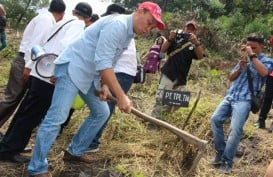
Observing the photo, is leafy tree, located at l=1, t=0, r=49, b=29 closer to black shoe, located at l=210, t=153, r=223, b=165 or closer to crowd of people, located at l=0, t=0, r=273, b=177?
crowd of people, located at l=0, t=0, r=273, b=177

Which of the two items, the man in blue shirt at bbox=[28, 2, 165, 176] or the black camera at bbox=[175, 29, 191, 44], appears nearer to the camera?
the man in blue shirt at bbox=[28, 2, 165, 176]

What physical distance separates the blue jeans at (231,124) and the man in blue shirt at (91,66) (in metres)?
1.68

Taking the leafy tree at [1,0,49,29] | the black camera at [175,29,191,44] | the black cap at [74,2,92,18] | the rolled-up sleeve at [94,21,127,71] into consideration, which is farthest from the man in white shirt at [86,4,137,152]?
the leafy tree at [1,0,49,29]

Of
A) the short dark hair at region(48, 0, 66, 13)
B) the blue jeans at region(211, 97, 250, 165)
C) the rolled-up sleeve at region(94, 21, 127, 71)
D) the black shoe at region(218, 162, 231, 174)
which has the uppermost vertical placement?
the short dark hair at region(48, 0, 66, 13)

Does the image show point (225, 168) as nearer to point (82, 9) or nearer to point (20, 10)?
point (82, 9)

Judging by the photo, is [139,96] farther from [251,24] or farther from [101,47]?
[251,24]

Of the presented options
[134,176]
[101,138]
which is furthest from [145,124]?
[134,176]

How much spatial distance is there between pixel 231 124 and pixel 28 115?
2.19m

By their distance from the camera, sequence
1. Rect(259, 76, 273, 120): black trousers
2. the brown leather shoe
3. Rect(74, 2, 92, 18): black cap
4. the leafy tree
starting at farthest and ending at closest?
1. the leafy tree
2. Rect(259, 76, 273, 120): black trousers
3. Rect(74, 2, 92, 18): black cap
4. the brown leather shoe

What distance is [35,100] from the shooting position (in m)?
3.59

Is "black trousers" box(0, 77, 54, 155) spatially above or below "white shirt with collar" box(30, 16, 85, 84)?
below

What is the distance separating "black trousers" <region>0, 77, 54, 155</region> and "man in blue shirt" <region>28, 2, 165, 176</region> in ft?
1.14

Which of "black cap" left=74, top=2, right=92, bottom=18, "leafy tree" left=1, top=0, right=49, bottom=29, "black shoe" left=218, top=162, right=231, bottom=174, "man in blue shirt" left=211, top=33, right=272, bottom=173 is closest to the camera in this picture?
"black cap" left=74, top=2, right=92, bottom=18

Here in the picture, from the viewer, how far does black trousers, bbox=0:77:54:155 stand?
11.7 feet
